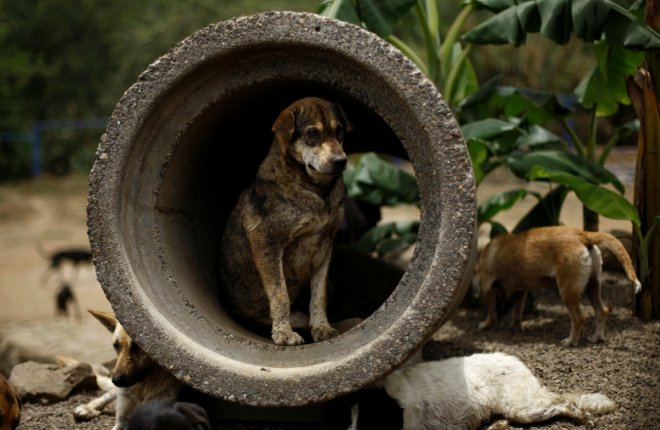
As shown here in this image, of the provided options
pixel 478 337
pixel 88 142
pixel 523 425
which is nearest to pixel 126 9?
pixel 88 142

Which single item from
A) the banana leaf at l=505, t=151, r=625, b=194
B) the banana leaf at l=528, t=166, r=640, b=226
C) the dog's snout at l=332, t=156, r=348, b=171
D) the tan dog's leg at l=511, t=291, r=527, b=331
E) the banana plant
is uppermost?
the banana plant

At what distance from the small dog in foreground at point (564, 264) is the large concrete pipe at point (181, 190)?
1.35 m

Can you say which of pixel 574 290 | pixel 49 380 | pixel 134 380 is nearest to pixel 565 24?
pixel 574 290

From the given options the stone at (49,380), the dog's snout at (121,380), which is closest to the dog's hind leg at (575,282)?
the dog's snout at (121,380)

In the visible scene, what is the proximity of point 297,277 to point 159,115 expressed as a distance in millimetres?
1287

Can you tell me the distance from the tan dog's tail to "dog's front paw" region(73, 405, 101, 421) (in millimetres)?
3432

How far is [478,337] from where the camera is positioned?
6.29 m

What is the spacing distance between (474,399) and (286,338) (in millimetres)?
1104

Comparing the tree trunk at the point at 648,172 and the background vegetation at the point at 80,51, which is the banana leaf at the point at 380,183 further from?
the background vegetation at the point at 80,51

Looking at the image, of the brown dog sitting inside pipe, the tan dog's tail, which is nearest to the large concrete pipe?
the brown dog sitting inside pipe

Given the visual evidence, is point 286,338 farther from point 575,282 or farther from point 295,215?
point 575,282

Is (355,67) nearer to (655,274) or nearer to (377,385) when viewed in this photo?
(377,385)

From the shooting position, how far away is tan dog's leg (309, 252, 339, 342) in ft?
15.8

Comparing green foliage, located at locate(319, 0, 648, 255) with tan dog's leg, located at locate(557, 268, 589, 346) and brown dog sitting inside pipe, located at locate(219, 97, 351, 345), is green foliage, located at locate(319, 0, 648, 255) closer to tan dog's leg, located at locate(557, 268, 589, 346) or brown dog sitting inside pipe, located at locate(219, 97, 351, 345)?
tan dog's leg, located at locate(557, 268, 589, 346)
